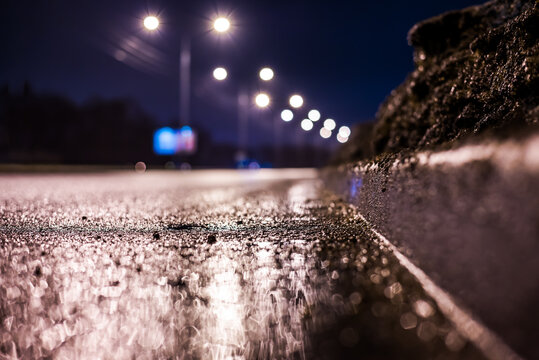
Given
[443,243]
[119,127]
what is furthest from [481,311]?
[119,127]

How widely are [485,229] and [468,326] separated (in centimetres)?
50

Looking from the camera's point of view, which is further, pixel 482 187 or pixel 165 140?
pixel 165 140

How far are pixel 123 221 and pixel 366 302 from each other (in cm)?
520

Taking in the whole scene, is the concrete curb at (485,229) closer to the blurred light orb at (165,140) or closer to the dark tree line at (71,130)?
the dark tree line at (71,130)

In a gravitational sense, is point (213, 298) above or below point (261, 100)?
below

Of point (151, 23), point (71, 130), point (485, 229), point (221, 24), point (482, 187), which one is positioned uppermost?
point (71, 130)

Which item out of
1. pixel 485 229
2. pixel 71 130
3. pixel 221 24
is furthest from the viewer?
pixel 71 130

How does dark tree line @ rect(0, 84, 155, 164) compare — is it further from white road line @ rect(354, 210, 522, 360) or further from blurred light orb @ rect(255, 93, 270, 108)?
white road line @ rect(354, 210, 522, 360)

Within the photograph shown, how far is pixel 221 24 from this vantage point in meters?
21.2

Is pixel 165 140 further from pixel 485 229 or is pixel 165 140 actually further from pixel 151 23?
pixel 485 229

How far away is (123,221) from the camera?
25.5 ft

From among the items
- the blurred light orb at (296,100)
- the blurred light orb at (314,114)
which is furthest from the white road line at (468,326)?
the blurred light orb at (314,114)

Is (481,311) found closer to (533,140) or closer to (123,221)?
(533,140)

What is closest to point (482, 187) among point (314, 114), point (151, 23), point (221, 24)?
point (151, 23)
